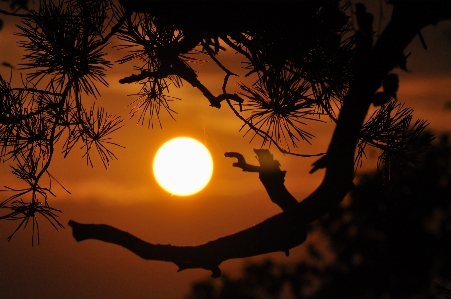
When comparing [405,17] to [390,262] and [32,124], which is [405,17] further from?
[390,262]

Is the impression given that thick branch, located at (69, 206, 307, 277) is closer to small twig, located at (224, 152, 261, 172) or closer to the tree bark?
the tree bark

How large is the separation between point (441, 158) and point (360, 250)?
12.0ft

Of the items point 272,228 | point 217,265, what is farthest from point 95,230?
point 272,228

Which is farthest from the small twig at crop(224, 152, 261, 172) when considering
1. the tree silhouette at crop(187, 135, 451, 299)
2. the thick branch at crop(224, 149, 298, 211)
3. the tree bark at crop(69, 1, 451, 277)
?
the tree silhouette at crop(187, 135, 451, 299)

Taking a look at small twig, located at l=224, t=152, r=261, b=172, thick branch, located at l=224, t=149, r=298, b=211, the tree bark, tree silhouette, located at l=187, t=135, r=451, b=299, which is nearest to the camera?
the tree bark

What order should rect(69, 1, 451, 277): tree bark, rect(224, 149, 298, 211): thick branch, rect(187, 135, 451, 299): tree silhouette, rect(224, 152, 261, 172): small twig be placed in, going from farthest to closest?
rect(187, 135, 451, 299): tree silhouette < rect(224, 152, 261, 172): small twig < rect(224, 149, 298, 211): thick branch < rect(69, 1, 451, 277): tree bark

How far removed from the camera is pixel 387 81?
198cm

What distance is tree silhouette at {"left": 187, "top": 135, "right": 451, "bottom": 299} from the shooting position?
48.8 feet

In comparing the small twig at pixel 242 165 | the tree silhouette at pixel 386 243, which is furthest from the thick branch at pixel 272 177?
the tree silhouette at pixel 386 243

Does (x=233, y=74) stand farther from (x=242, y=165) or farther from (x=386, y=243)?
(x=386, y=243)

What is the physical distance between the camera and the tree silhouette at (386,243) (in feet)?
48.8

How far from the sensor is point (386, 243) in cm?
1590

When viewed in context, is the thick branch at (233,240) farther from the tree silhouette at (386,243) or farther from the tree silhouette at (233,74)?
the tree silhouette at (386,243)

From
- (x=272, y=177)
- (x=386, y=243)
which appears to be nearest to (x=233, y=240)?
(x=272, y=177)
